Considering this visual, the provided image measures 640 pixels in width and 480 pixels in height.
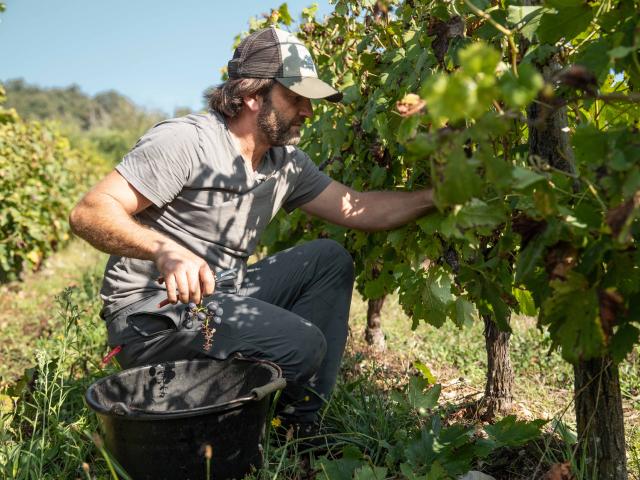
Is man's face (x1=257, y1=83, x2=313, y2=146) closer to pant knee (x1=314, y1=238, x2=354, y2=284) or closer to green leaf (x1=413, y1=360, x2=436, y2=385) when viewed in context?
pant knee (x1=314, y1=238, x2=354, y2=284)

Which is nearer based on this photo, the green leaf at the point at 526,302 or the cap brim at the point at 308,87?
the green leaf at the point at 526,302

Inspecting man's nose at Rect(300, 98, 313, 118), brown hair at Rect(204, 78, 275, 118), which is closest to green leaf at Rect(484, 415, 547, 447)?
man's nose at Rect(300, 98, 313, 118)

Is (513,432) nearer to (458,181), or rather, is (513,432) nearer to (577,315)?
(577,315)

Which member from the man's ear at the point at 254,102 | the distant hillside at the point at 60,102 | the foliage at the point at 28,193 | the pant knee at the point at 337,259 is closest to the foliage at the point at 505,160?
the pant knee at the point at 337,259

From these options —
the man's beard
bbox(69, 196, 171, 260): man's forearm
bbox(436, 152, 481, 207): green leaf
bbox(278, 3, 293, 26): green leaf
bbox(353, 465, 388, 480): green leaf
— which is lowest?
bbox(353, 465, 388, 480): green leaf

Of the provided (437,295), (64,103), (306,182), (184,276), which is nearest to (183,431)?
(184,276)

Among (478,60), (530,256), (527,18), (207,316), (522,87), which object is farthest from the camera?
(207,316)

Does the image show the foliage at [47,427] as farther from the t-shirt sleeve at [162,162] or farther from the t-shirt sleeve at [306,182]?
the t-shirt sleeve at [306,182]

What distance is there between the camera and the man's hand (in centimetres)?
205

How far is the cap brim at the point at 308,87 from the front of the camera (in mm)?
2744

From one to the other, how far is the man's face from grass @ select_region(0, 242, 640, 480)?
107 centimetres

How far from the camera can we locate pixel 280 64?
9.16 ft

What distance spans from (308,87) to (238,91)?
11.6 inches

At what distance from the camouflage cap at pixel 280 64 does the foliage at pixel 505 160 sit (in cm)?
25
